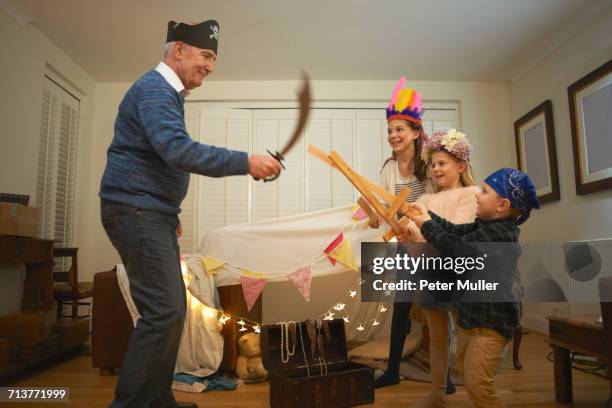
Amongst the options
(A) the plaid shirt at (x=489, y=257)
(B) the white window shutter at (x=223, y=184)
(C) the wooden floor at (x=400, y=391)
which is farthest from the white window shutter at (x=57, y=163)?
(A) the plaid shirt at (x=489, y=257)

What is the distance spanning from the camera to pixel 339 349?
2467 millimetres

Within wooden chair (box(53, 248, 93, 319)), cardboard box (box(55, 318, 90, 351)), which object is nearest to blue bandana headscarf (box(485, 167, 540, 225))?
cardboard box (box(55, 318, 90, 351))

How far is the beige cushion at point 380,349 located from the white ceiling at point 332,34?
8.36 feet

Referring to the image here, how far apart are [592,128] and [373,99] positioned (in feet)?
7.27

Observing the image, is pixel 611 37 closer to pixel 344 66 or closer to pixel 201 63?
pixel 344 66

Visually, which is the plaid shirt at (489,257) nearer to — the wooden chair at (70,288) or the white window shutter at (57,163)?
the wooden chair at (70,288)

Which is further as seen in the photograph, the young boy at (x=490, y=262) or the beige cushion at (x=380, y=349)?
the beige cushion at (x=380, y=349)

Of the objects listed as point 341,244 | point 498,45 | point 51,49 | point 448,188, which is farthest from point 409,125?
point 51,49

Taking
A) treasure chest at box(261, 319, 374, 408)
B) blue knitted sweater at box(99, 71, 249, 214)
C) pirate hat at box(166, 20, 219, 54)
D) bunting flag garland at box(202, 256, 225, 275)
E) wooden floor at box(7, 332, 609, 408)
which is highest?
pirate hat at box(166, 20, 219, 54)

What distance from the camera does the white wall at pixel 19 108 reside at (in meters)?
3.56

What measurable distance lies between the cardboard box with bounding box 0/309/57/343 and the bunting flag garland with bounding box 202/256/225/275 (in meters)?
1.10

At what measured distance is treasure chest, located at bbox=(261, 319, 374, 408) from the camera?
205 cm

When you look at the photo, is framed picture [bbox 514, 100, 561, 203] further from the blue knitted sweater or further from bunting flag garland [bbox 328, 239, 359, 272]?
the blue knitted sweater

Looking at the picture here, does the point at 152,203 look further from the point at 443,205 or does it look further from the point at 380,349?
the point at 380,349
